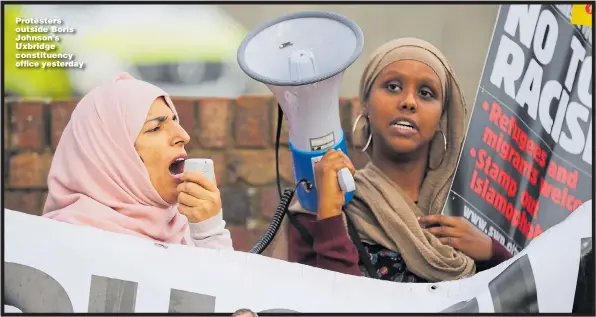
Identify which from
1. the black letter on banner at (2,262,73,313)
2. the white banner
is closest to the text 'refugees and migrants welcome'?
the white banner

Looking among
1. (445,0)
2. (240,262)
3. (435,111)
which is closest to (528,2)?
(445,0)

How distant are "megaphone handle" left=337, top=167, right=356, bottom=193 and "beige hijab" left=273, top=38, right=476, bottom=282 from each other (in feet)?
0.46

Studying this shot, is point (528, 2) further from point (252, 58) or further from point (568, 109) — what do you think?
point (252, 58)

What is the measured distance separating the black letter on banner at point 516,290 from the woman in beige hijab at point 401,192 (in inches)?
7.6

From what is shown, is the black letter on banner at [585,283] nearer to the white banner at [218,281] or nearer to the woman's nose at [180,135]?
the white banner at [218,281]

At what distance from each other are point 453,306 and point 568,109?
0.77 metres

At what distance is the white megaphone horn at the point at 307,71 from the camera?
123 inches

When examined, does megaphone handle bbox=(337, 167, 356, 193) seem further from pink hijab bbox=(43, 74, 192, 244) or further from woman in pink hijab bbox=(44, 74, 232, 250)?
pink hijab bbox=(43, 74, 192, 244)

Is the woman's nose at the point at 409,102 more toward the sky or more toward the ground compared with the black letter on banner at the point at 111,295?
more toward the sky

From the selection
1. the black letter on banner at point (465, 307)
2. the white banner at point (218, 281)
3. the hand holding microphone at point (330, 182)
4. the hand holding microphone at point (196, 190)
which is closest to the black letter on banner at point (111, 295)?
the white banner at point (218, 281)

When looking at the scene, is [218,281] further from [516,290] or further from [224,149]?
[516,290]

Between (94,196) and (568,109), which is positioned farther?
(568,109)

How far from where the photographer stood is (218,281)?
3.09 metres

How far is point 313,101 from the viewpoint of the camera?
10.3 feet
